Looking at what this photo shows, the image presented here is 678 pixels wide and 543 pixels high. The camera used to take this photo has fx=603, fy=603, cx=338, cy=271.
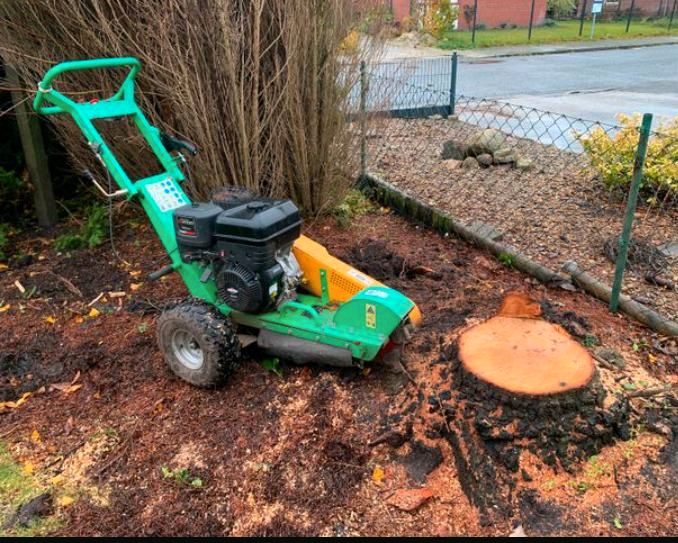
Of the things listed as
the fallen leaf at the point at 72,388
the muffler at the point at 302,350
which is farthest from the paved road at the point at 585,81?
the fallen leaf at the point at 72,388

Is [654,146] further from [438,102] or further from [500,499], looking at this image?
[438,102]

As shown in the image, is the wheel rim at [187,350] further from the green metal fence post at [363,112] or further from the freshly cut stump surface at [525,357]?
the green metal fence post at [363,112]

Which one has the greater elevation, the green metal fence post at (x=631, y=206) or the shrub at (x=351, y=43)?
the shrub at (x=351, y=43)

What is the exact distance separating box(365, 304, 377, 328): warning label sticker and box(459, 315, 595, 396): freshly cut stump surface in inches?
15.7

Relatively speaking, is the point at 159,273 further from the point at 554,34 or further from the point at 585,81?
the point at 554,34

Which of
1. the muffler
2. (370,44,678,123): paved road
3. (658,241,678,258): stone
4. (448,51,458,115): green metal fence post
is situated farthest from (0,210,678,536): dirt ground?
(448,51,458,115): green metal fence post

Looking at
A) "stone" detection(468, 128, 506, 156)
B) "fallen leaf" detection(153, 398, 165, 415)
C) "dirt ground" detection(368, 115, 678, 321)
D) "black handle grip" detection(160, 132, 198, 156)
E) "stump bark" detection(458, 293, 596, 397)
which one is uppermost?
"black handle grip" detection(160, 132, 198, 156)

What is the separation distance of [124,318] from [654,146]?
442 cm

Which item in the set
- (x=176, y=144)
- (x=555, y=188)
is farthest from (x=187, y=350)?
(x=555, y=188)

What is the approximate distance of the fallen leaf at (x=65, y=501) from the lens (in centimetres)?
246

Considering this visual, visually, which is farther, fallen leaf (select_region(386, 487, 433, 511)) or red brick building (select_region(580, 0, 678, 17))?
red brick building (select_region(580, 0, 678, 17))

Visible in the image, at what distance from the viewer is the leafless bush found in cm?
402

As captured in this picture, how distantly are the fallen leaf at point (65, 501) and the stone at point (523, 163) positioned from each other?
17.2 ft

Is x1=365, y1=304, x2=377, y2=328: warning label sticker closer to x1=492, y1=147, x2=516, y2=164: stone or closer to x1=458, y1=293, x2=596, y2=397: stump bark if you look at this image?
x1=458, y1=293, x2=596, y2=397: stump bark
